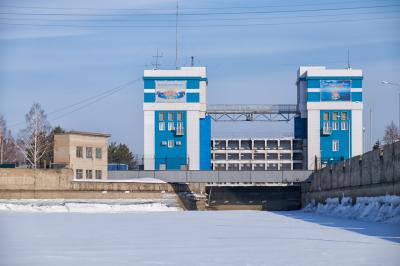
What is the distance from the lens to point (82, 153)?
72312mm

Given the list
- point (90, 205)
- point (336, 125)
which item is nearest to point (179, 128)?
point (336, 125)

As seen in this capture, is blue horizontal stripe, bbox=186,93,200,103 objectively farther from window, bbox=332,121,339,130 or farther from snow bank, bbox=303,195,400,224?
snow bank, bbox=303,195,400,224

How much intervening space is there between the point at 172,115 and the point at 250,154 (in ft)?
84.4

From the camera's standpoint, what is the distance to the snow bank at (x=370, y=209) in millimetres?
35312

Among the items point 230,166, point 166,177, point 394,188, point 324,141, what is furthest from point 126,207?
point 230,166

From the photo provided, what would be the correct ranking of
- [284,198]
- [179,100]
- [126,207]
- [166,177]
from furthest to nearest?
[179,100] < [284,198] < [166,177] < [126,207]

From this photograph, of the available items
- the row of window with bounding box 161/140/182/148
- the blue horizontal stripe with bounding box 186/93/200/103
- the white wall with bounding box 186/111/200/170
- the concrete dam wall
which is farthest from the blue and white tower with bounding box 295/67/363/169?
the concrete dam wall

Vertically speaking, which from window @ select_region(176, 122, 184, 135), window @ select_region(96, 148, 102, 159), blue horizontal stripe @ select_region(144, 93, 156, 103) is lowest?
window @ select_region(96, 148, 102, 159)

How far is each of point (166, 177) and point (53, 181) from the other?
19.9m

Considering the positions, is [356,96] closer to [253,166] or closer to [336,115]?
[336,115]

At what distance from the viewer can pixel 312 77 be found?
10200 centimetres

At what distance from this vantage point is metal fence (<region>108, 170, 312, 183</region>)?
82062 millimetres

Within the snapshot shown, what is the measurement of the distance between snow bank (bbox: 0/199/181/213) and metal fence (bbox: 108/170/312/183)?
1201 cm

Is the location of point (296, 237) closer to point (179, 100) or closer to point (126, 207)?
point (126, 207)
